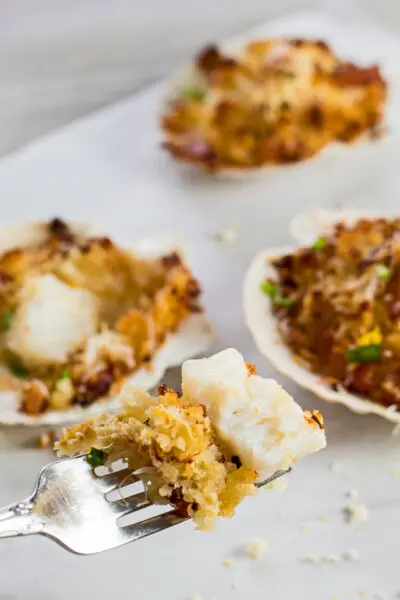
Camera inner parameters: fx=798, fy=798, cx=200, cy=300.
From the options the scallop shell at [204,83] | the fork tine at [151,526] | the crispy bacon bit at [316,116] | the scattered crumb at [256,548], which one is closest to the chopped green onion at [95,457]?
the fork tine at [151,526]

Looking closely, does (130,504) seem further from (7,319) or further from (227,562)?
(7,319)

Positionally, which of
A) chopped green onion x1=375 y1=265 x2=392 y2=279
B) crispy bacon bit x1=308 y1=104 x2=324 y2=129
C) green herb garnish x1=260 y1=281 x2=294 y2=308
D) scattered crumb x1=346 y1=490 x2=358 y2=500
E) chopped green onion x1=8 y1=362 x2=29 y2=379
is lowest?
scattered crumb x1=346 y1=490 x2=358 y2=500

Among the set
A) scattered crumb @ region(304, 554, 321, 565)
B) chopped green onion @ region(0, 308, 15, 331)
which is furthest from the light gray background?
scattered crumb @ region(304, 554, 321, 565)

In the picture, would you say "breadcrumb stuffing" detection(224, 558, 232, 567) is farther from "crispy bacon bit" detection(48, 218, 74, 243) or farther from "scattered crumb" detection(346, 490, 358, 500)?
"crispy bacon bit" detection(48, 218, 74, 243)

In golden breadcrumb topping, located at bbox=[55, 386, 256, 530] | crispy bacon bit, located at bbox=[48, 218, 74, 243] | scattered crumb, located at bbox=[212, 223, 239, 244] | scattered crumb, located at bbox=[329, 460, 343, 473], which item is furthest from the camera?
scattered crumb, located at bbox=[212, 223, 239, 244]

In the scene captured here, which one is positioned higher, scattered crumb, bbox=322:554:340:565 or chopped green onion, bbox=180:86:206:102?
chopped green onion, bbox=180:86:206:102

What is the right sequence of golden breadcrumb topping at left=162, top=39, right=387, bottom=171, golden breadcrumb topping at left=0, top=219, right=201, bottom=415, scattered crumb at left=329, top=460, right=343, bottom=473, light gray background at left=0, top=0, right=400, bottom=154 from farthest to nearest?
light gray background at left=0, top=0, right=400, bottom=154, golden breadcrumb topping at left=162, top=39, right=387, bottom=171, golden breadcrumb topping at left=0, top=219, right=201, bottom=415, scattered crumb at left=329, top=460, right=343, bottom=473

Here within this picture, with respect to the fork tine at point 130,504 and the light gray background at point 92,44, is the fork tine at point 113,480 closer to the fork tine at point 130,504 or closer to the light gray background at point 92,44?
the fork tine at point 130,504

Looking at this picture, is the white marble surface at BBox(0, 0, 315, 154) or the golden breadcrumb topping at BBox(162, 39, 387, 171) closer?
the golden breadcrumb topping at BBox(162, 39, 387, 171)
